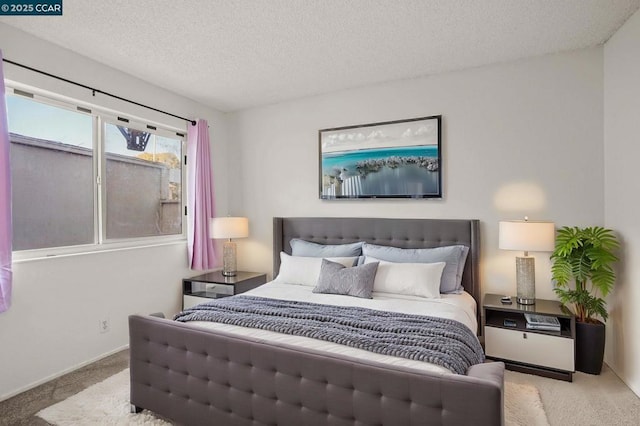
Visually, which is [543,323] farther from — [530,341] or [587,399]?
[587,399]

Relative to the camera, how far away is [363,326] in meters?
2.06

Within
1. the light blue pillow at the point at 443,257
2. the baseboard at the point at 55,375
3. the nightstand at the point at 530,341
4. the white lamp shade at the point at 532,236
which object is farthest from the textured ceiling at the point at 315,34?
the baseboard at the point at 55,375

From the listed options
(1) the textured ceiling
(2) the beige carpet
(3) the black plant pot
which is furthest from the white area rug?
(1) the textured ceiling

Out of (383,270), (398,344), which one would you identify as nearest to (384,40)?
(383,270)

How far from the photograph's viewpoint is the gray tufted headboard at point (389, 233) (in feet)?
10.4

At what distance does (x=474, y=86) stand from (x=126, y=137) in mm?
3374

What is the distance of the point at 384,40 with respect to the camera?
8.78ft

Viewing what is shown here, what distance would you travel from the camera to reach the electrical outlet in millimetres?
3016

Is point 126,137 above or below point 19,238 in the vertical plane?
above

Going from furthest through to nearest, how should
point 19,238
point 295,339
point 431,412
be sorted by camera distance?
point 19,238 → point 295,339 → point 431,412

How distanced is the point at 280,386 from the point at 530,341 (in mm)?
2039

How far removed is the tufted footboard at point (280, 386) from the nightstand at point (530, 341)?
1359 mm

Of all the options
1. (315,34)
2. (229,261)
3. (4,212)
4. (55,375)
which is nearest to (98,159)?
(4,212)

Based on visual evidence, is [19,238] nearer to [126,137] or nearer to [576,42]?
[126,137]
